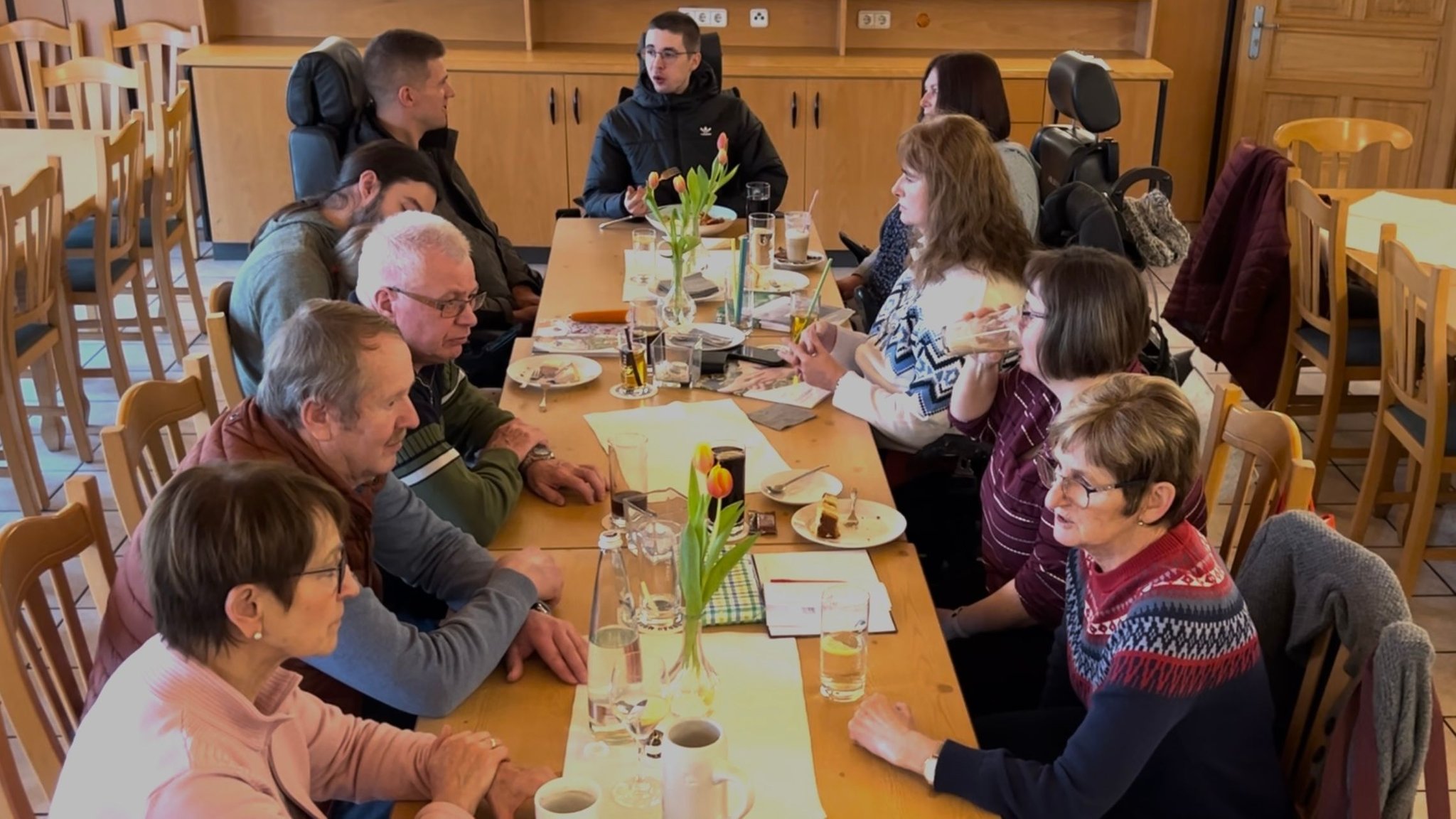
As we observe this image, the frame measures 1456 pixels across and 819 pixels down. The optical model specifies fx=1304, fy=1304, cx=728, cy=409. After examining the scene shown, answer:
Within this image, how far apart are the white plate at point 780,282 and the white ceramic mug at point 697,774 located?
2055 millimetres

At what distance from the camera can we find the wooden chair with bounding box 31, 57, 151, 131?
546 centimetres

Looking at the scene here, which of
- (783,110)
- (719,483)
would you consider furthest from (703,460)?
(783,110)

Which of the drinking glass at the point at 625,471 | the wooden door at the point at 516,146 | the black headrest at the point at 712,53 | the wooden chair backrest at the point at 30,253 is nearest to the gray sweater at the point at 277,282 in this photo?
the drinking glass at the point at 625,471

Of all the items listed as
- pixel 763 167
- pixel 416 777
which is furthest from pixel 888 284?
pixel 416 777

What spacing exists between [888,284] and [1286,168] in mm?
1243

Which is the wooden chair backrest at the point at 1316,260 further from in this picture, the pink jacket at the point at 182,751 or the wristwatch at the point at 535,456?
the pink jacket at the point at 182,751

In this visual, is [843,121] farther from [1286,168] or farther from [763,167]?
[1286,168]

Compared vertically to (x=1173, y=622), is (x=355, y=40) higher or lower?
higher

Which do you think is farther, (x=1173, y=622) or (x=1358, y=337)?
(x=1358, y=337)

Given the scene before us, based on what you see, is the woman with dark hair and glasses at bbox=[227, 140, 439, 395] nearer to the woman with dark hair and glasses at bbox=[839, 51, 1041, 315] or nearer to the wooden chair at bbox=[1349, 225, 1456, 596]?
the woman with dark hair and glasses at bbox=[839, 51, 1041, 315]

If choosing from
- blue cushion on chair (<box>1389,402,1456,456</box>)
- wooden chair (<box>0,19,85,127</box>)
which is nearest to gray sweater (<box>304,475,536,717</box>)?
blue cushion on chair (<box>1389,402,1456,456</box>)

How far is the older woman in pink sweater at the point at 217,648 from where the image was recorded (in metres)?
1.30

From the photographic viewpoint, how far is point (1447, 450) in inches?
127

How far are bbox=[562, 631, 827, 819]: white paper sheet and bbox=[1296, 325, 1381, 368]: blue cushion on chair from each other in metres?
2.68
